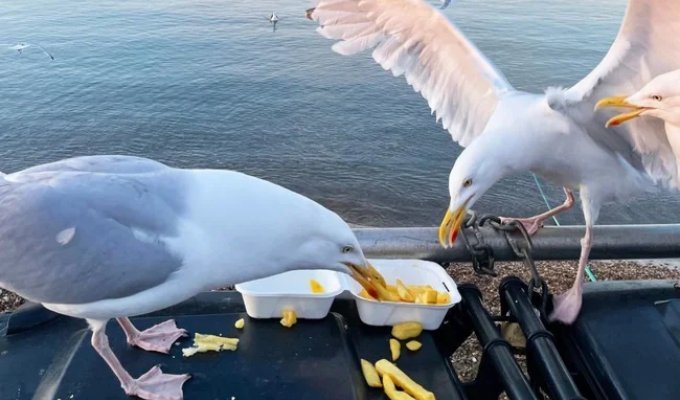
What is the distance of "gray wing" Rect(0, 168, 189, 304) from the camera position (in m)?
1.84

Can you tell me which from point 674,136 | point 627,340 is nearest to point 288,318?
point 627,340

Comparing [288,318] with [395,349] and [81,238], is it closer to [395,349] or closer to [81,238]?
[395,349]

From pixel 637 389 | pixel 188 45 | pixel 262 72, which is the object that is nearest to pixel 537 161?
pixel 637 389

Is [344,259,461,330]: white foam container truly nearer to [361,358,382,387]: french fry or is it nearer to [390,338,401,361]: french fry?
[390,338,401,361]: french fry

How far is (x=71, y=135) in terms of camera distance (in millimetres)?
7281

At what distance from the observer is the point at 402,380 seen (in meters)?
1.95

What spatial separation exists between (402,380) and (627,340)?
2.62ft

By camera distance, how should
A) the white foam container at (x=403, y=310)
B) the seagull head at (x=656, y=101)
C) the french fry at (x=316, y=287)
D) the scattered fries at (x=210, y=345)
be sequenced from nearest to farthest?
the scattered fries at (x=210, y=345) → the white foam container at (x=403, y=310) → the french fry at (x=316, y=287) → the seagull head at (x=656, y=101)

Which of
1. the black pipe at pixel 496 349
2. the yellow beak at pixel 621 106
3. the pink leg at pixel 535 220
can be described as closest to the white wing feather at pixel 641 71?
the yellow beak at pixel 621 106

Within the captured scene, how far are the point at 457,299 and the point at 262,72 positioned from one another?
7.45m

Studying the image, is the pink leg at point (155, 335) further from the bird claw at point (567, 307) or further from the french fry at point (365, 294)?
the bird claw at point (567, 307)

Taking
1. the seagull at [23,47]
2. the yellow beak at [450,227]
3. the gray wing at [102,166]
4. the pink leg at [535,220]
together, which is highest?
the gray wing at [102,166]

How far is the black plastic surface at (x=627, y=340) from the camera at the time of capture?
199 centimetres

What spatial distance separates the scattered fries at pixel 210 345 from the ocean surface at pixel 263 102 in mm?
3980
